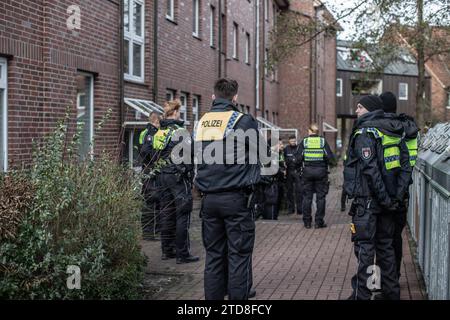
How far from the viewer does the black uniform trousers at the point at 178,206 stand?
8.48 metres

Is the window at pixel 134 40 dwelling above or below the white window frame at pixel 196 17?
below

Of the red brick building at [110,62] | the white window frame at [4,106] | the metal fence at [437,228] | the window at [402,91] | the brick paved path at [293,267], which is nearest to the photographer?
the metal fence at [437,228]

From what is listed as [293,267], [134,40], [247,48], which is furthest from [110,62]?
[247,48]

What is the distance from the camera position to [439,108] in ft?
193

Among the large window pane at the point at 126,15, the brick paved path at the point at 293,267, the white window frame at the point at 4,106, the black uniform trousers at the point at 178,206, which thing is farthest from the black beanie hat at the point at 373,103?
the large window pane at the point at 126,15

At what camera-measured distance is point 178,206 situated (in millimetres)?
8516

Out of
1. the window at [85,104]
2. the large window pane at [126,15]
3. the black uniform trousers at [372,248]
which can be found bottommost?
the black uniform trousers at [372,248]

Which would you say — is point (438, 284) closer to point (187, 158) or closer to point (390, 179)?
point (390, 179)

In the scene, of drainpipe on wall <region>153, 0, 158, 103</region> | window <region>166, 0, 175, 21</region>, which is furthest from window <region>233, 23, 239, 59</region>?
drainpipe on wall <region>153, 0, 158, 103</region>

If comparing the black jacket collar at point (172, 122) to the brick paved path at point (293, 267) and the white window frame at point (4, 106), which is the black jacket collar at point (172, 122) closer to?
the brick paved path at point (293, 267)

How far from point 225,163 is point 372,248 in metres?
1.52

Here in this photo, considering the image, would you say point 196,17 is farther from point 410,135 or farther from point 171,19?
point 410,135

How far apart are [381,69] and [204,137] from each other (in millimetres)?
14412
